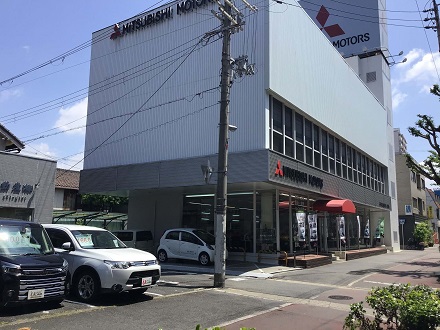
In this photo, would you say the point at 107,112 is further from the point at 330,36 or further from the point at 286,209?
the point at 330,36

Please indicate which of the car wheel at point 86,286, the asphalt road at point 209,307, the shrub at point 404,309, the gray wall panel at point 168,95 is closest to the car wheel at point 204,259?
the asphalt road at point 209,307

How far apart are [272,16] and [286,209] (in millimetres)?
9722

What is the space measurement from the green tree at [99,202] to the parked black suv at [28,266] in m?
32.5

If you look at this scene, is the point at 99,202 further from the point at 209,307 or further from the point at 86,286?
the point at 209,307

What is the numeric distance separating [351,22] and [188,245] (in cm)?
3504

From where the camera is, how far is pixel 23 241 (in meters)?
8.43

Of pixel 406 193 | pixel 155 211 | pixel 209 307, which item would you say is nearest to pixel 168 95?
pixel 155 211

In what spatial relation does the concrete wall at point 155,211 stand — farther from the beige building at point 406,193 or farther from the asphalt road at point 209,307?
the beige building at point 406,193

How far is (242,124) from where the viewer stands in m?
18.2

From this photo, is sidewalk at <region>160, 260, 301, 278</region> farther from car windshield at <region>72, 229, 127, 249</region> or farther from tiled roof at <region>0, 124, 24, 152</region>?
tiled roof at <region>0, 124, 24, 152</region>

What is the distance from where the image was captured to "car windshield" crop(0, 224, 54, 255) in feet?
26.3

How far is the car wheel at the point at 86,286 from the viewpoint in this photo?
29.2 ft

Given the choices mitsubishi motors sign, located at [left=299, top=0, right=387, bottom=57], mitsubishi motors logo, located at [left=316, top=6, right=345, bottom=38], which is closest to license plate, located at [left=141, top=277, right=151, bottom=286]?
mitsubishi motors sign, located at [left=299, top=0, right=387, bottom=57]

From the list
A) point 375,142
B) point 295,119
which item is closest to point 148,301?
point 295,119
